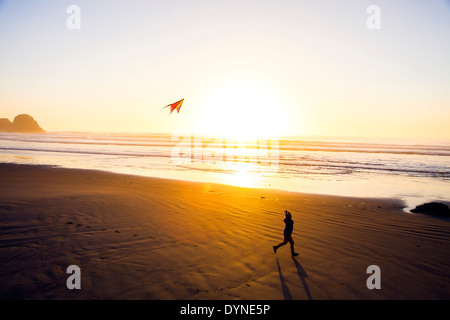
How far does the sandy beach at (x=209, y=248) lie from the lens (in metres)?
4.95

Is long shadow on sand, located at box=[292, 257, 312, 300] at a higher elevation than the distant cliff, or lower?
lower

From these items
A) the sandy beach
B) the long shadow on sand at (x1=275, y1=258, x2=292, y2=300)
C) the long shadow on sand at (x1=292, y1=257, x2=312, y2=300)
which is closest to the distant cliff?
the sandy beach

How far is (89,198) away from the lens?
11.0m

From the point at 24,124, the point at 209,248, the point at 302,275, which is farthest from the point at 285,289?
the point at 24,124

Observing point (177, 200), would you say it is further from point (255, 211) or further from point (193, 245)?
point (193, 245)

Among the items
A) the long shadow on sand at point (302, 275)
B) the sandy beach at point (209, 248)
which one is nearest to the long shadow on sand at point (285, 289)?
the sandy beach at point (209, 248)

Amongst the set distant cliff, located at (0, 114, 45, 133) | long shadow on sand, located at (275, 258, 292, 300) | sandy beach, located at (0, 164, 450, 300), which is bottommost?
long shadow on sand, located at (275, 258, 292, 300)

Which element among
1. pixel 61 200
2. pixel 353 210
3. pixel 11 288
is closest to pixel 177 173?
pixel 61 200

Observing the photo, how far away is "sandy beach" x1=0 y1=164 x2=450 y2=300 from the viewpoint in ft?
16.2

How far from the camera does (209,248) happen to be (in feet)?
22.2

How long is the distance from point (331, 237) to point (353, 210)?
3743 millimetres

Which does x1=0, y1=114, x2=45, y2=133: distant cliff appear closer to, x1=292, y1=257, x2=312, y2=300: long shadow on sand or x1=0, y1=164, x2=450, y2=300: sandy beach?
x1=0, y1=164, x2=450, y2=300: sandy beach

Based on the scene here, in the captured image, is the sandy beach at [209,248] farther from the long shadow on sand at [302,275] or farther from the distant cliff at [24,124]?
the distant cliff at [24,124]

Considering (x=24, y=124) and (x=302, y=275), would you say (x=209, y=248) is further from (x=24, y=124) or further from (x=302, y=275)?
(x=24, y=124)
